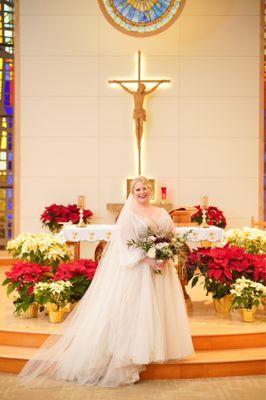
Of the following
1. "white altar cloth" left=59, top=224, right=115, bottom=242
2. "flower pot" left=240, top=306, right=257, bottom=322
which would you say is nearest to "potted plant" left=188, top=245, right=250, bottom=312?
"flower pot" left=240, top=306, right=257, bottom=322

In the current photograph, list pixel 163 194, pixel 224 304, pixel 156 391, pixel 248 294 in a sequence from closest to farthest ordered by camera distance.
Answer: pixel 156 391 → pixel 248 294 → pixel 224 304 → pixel 163 194

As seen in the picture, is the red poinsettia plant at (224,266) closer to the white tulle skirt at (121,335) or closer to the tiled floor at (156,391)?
the white tulle skirt at (121,335)

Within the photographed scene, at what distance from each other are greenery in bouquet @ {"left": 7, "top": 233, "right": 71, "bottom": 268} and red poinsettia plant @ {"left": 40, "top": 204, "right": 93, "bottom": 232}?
2.79m

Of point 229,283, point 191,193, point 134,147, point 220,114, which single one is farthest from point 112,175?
point 229,283

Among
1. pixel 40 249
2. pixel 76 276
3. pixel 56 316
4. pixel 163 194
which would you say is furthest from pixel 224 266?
pixel 163 194

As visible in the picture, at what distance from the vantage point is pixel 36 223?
32.3ft

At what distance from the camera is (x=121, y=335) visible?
4.76 m

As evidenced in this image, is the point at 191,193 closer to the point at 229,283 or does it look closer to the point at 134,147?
the point at 134,147

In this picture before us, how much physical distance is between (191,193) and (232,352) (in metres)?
4.87

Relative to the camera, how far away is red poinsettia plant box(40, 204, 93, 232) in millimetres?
9305

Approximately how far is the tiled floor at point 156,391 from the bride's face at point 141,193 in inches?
57.9

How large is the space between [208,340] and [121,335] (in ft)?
3.17

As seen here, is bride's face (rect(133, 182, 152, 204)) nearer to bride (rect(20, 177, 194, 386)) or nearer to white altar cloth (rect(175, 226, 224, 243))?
bride (rect(20, 177, 194, 386))

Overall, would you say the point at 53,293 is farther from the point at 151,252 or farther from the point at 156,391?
the point at 156,391
